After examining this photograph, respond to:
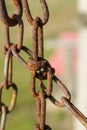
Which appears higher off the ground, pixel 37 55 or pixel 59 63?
pixel 59 63

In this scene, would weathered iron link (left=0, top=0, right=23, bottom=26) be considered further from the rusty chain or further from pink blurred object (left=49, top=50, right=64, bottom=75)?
pink blurred object (left=49, top=50, right=64, bottom=75)

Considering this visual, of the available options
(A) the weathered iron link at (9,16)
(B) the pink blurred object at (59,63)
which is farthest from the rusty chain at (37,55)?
(B) the pink blurred object at (59,63)

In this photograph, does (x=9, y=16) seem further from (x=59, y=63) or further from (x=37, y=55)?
(x=59, y=63)

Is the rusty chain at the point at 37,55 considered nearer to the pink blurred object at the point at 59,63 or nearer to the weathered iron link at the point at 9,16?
Answer: the weathered iron link at the point at 9,16

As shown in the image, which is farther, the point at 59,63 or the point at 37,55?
the point at 59,63

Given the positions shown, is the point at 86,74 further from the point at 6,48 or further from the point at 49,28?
the point at 49,28

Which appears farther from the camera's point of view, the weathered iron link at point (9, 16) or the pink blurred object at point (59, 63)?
the pink blurred object at point (59, 63)

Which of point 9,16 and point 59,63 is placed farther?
point 59,63

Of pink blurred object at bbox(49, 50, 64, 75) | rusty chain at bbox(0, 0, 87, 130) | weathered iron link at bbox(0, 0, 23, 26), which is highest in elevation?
pink blurred object at bbox(49, 50, 64, 75)

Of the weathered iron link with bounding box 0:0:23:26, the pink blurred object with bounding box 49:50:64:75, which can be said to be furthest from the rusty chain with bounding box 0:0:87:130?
the pink blurred object with bounding box 49:50:64:75

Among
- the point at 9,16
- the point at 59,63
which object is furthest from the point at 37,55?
the point at 59,63

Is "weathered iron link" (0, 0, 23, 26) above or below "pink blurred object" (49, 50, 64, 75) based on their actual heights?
below
